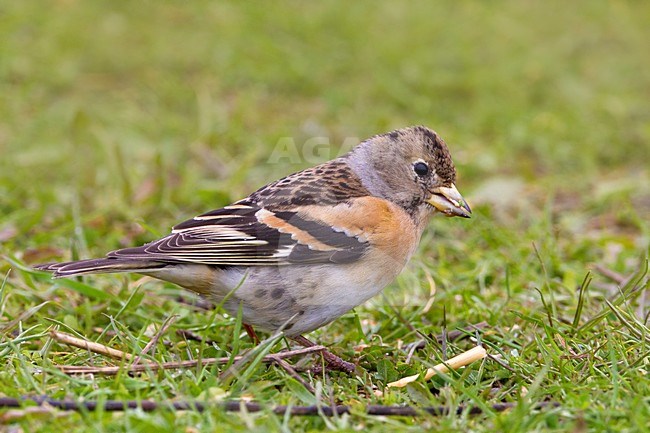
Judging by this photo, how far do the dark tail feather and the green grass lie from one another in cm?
19

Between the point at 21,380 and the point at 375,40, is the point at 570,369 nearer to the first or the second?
the point at 21,380

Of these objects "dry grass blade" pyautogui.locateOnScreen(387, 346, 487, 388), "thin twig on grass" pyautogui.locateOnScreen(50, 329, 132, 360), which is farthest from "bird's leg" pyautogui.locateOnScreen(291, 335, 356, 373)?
"thin twig on grass" pyautogui.locateOnScreen(50, 329, 132, 360)

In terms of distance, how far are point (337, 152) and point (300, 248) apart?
347cm

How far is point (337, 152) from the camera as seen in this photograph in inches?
297

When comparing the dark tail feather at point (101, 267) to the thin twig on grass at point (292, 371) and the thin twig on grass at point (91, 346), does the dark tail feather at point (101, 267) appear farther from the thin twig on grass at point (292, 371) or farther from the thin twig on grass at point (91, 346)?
the thin twig on grass at point (292, 371)

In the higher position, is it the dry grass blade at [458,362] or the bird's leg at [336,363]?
the dry grass blade at [458,362]

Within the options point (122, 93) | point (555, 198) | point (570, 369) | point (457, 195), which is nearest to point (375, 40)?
point (122, 93)

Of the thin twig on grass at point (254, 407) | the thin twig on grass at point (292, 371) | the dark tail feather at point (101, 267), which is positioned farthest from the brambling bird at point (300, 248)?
the thin twig on grass at point (254, 407)

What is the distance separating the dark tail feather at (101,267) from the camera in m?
3.94

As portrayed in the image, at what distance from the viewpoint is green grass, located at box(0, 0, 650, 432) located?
358cm

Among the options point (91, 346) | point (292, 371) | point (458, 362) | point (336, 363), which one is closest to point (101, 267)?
point (91, 346)

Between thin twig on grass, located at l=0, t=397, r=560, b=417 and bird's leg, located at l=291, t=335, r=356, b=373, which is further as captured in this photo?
bird's leg, located at l=291, t=335, r=356, b=373

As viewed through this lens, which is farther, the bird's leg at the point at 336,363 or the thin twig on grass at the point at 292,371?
the bird's leg at the point at 336,363

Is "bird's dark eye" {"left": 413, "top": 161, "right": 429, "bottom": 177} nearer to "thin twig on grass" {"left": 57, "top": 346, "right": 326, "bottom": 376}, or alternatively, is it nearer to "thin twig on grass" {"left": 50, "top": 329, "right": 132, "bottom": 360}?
"thin twig on grass" {"left": 57, "top": 346, "right": 326, "bottom": 376}
